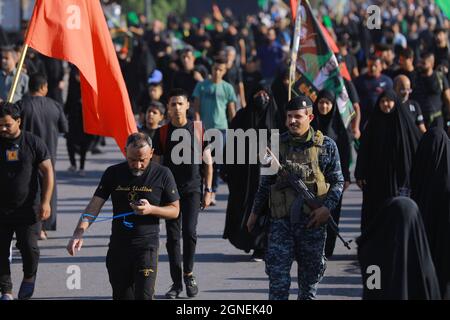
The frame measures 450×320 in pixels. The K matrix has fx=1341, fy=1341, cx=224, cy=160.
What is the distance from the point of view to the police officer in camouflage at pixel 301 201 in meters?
9.35

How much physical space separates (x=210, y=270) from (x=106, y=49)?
2.50 meters

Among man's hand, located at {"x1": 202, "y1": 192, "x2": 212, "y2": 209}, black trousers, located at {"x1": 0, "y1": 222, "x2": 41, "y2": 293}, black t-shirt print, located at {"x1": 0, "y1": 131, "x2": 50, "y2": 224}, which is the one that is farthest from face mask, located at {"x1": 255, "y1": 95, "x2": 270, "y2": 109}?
black trousers, located at {"x1": 0, "y1": 222, "x2": 41, "y2": 293}

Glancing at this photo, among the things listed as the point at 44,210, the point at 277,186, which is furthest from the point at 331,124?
the point at 277,186

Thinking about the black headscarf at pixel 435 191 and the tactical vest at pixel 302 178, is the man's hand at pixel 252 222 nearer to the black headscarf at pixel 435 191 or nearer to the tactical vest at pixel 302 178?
the tactical vest at pixel 302 178

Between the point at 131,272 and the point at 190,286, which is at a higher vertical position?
the point at 131,272

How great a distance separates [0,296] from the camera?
10.7m

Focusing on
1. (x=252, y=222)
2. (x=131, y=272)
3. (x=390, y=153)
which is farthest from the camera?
(x=390, y=153)

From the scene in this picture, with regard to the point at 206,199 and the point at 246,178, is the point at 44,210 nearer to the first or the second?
the point at 206,199

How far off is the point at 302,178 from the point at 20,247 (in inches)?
105

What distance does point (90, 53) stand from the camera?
11039 mm

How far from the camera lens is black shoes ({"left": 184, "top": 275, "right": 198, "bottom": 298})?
36.7ft

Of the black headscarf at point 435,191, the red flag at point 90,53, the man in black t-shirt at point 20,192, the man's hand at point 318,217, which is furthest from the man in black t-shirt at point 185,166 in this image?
the black headscarf at point 435,191
